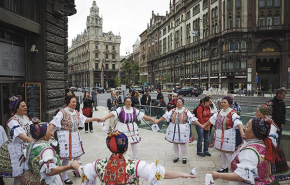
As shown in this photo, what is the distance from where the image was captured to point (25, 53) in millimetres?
8367

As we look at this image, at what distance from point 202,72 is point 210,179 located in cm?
5099

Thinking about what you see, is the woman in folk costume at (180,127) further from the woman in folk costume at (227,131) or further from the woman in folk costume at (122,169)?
the woman in folk costume at (122,169)

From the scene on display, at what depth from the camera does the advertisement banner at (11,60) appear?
23.6 feet

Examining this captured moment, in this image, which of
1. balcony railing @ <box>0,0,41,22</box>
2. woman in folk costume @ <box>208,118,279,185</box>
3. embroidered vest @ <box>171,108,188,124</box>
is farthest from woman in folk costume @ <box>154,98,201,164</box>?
balcony railing @ <box>0,0,41,22</box>

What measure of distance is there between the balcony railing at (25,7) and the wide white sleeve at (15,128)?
439 centimetres

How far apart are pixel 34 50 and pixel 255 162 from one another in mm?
7972

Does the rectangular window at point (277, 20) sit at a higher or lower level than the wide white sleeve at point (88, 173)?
higher

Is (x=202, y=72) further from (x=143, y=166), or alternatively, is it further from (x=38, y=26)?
(x=143, y=166)

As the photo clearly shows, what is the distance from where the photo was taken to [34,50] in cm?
817

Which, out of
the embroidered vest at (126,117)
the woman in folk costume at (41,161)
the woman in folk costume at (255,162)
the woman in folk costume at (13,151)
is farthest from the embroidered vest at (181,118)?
the woman in folk costume at (41,161)

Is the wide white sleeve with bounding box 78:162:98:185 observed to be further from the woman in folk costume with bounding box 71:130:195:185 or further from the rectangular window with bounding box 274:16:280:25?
the rectangular window with bounding box 274:16:280:25

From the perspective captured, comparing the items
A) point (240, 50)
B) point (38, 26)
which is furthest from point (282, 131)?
point (240, 50)

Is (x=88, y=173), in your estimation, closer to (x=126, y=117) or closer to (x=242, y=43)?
(x=126, y=117)

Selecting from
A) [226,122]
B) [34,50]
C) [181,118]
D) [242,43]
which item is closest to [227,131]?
[226,122]
